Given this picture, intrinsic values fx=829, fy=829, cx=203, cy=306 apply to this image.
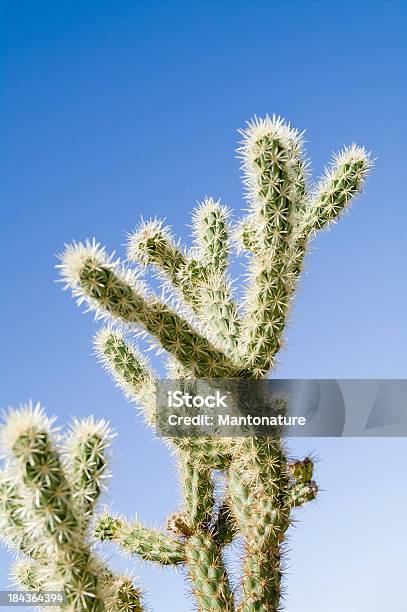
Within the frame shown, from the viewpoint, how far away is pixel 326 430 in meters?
5.54

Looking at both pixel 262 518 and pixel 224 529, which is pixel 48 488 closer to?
pixel 262 518

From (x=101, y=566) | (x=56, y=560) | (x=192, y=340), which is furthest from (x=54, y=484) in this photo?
(x=192, y=340)

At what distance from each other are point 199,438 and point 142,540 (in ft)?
3.16

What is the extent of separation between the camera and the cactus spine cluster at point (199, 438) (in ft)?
12.5

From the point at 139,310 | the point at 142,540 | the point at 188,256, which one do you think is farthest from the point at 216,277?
the point at 142,540

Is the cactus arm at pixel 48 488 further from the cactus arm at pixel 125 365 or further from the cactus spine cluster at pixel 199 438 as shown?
the cactus arm at pixel 125 365

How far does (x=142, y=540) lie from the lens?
5637 mm

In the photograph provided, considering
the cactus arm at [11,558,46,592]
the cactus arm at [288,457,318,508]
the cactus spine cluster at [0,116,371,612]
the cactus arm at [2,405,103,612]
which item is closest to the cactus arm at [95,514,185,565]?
the cactus spine cluster at [0,116,371,612]

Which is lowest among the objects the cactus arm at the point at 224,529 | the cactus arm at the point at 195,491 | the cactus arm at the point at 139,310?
the cactus arm at the point at 224,529

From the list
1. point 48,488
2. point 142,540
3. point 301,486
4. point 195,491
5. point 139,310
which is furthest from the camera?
point 142,540

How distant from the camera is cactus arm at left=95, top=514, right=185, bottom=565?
549 centimetres

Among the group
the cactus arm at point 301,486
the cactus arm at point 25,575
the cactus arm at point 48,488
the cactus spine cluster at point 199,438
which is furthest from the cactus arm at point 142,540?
the cactus arm at point 48,488

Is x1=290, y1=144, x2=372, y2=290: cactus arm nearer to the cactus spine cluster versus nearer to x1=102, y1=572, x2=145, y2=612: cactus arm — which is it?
the cactus spine cluster

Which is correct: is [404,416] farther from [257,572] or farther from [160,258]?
[160,258]
